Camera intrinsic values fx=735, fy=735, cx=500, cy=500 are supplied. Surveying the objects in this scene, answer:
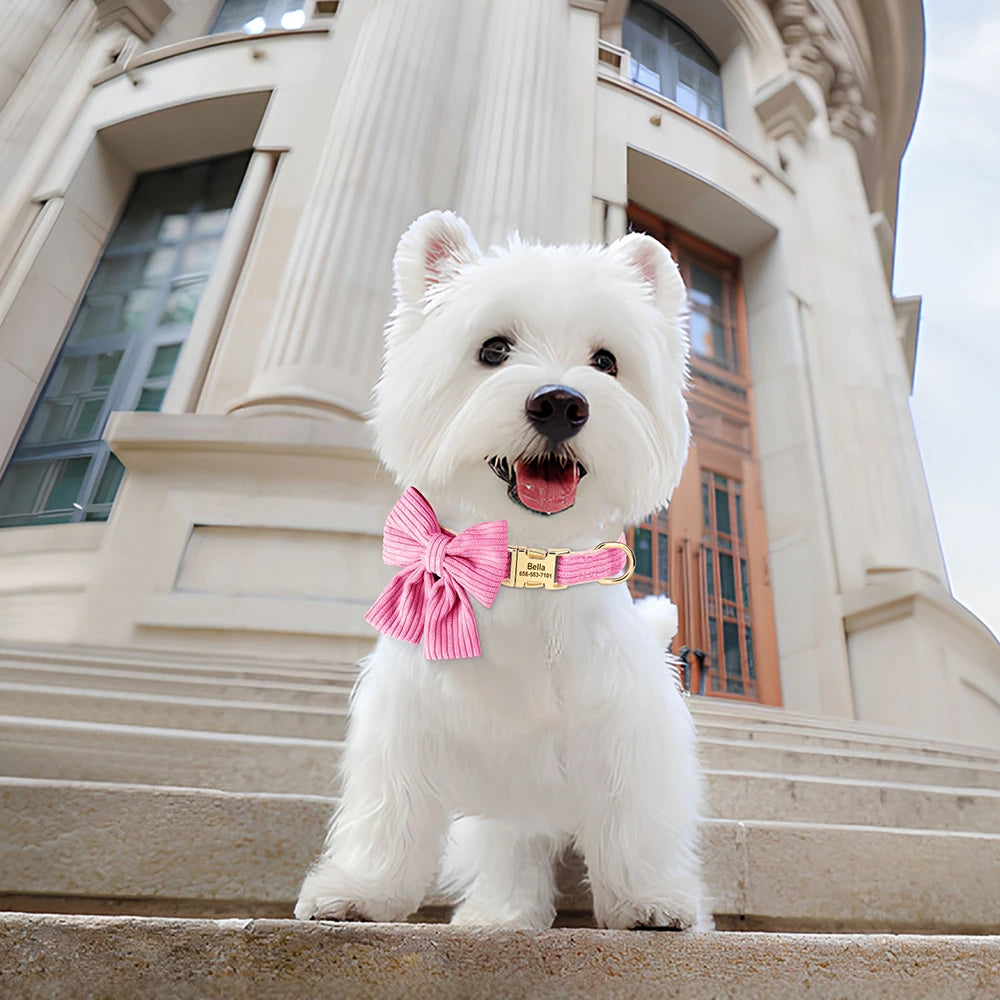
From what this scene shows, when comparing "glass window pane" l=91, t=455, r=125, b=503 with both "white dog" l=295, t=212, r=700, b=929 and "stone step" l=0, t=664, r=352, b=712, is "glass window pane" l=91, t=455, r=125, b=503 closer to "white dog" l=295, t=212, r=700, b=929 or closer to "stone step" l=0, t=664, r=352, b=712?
"stone step" l=0, t=664, r=352, b=712

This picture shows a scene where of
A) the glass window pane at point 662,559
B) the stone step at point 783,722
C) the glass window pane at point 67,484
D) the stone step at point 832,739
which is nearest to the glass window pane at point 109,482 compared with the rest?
the glass window pane at point 67,484

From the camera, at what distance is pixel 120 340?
20.6ft

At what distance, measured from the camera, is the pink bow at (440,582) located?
3.43 ft

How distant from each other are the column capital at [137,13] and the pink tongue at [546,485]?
8935 millimetres

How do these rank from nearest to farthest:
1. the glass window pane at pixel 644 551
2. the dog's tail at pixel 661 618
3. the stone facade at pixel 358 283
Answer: the dog's tail at pixel 661 618 → the stone facade at pixel 358 283 → the glass window pane at pixel 644 551

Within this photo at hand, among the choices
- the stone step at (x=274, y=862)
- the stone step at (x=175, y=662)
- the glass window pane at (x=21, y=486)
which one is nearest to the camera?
the stone step at (x=274, y=862)

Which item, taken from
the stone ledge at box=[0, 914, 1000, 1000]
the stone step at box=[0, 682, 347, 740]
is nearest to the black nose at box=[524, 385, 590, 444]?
the stone ledge at box=[0, 914, 1000, 1000]

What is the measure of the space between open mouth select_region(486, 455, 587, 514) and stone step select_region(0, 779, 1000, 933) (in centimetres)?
75

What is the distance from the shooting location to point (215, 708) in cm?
193

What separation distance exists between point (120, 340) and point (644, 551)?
15.7 feet

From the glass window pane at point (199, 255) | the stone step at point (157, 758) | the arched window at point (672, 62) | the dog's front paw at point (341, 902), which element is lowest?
the dog's front paw at point (341, 902)

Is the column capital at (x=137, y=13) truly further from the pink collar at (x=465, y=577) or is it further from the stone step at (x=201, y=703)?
the pink collar at (x=465, y=577)

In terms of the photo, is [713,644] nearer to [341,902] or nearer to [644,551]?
[644,551]

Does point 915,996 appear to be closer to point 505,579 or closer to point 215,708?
point 505,579
